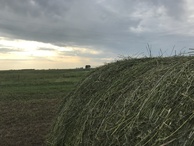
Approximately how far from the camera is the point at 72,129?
587 centimetres

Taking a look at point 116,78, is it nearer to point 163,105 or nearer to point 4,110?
point 163,105

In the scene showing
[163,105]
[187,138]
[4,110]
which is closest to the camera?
[187,138]

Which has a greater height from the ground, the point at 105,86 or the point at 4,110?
the point at 105,86

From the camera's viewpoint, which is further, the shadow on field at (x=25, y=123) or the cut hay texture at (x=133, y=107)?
the shadow on field at (x=25, y=123)

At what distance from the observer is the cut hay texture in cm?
336

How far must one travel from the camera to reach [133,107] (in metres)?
4.11

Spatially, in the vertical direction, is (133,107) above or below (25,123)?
above

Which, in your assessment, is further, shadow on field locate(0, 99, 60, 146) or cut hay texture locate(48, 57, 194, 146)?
shadow on field locate(0, 99, 60, 146)

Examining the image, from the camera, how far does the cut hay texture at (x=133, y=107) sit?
132 inches

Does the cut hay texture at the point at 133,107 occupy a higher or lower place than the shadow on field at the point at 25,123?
higher

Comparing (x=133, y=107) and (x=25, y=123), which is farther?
(x=25, y=123)

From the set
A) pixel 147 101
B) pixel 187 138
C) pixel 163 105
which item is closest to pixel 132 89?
pixel 147 101

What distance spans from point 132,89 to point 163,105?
40.6 inches

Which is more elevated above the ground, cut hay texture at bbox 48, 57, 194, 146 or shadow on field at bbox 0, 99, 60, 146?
cut hay texture at bbox 48, 57, 194, 146
